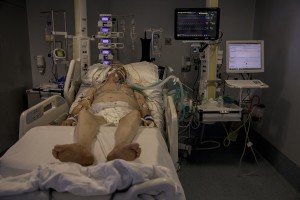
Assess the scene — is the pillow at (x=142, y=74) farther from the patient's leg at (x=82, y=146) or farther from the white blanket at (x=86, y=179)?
the white blanket at (x=86, y=179)

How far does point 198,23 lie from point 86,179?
190 cm

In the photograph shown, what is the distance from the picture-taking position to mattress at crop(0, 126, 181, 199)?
129cm

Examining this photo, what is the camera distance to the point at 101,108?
2.13 metres

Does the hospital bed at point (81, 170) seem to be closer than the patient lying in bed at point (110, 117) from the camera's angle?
→ Yes

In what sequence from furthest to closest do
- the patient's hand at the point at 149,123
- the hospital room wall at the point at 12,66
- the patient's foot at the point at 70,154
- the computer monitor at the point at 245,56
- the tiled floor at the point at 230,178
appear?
the hospital room wall at the point at 12,66, the computer monitor at the point at 245,56, the tiled floor at the point at 230,178, the patient's hand at the point at 149,123, the patient's foot at the point at 70,154

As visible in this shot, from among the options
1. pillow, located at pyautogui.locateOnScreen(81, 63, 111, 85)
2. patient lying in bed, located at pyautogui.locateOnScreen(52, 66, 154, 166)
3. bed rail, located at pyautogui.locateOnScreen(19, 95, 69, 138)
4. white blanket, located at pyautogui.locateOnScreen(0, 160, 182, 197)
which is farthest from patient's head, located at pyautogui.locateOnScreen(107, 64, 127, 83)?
white blanket, located at pyautogui.locateOnScreen(0, 160, 182, 197)

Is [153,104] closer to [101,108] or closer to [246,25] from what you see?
[101,108]

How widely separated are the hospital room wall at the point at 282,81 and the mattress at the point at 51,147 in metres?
1.56

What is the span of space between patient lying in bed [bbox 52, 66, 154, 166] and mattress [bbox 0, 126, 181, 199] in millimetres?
58

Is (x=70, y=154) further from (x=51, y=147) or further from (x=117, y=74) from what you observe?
(x=117, y=74)

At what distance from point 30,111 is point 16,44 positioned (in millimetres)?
1945

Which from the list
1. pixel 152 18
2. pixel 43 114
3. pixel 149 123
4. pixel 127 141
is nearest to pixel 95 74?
pixel 43 114

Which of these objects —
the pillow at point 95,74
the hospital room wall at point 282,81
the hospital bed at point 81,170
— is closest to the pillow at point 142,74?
the pillow at point 95,74

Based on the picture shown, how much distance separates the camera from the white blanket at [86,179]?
97 cm
